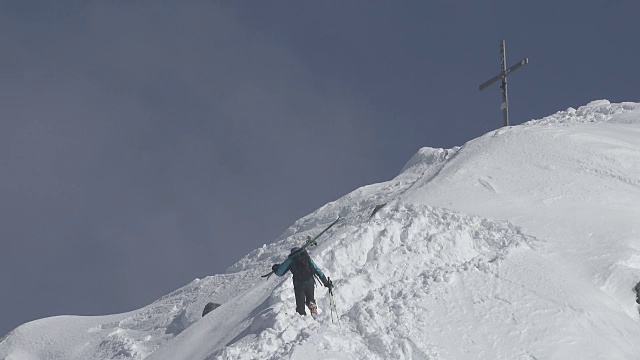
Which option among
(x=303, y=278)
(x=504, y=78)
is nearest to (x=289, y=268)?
(x=303, y=278)

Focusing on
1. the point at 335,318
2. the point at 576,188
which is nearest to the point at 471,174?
the point at 576,188

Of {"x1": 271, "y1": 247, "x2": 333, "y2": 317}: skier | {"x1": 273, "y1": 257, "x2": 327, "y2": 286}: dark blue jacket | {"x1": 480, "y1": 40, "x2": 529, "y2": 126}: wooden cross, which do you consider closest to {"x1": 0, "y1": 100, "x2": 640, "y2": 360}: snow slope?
{"x1": 271, "y1": 247, "x2": 333, "y2": 317}: skier

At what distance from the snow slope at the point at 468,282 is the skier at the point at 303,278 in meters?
0.29

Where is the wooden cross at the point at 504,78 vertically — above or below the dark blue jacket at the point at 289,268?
above

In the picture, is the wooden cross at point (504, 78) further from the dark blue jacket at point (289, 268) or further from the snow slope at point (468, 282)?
the dark blue jacket at point (289, 268)

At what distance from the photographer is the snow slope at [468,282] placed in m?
13.6

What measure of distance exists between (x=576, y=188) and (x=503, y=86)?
1391 centimetres

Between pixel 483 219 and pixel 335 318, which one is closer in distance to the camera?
pixel 335 318

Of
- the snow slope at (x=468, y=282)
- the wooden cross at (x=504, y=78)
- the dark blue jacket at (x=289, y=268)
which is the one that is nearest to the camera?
the snow slope at (x=468, y=282)

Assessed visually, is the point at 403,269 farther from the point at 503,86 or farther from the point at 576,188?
the point at 503,86

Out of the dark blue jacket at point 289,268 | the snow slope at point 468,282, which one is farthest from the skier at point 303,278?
the snow slope at point 468,282

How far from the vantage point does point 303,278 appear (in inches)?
584

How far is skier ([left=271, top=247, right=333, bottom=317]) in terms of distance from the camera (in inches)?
581

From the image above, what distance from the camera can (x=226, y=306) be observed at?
730 inches
